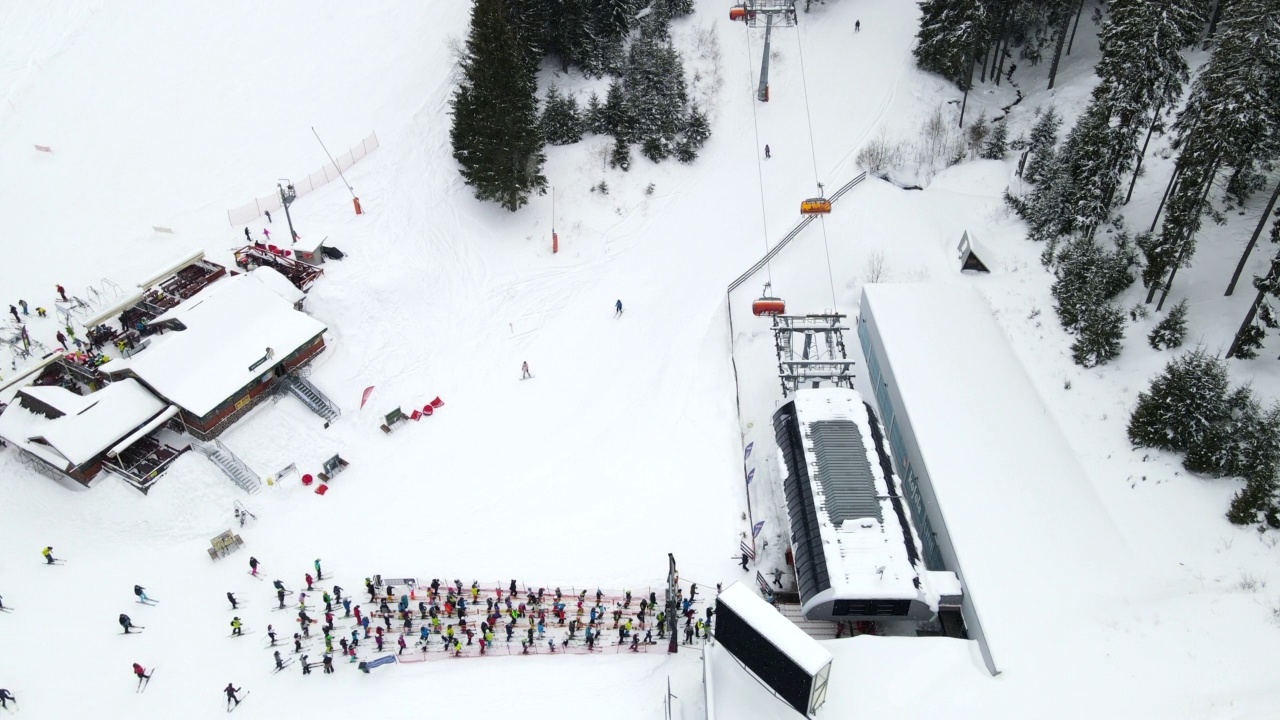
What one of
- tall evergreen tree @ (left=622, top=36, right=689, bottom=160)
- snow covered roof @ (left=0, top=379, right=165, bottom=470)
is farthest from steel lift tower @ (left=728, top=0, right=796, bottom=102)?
snow covered roof @ (left=0, top=379, right=165, bottom=470)

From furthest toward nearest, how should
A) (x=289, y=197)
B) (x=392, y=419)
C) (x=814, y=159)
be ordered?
(x=814, y=159) < (x=289, y=197) < (x=392, y=419)

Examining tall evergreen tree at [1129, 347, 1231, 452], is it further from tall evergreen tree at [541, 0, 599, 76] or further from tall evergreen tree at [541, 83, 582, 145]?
tall evergreen tree at [541, 0, 599, 76]

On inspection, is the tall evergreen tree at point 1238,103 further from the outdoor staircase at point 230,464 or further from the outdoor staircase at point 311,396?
the outdoor staircase at point 230,464

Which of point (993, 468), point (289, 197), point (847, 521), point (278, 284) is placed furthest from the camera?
point (289, 197)

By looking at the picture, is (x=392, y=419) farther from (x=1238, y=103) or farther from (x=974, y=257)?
(x=1238, y=103)

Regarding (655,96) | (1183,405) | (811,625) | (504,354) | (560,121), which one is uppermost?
(655,96)

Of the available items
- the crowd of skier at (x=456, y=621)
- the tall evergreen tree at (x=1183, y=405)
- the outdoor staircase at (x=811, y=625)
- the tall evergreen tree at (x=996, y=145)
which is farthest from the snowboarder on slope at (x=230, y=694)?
the tall evergreen tree at (x=996, y=145)

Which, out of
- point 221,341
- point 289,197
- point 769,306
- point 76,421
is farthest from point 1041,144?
point 76,421
